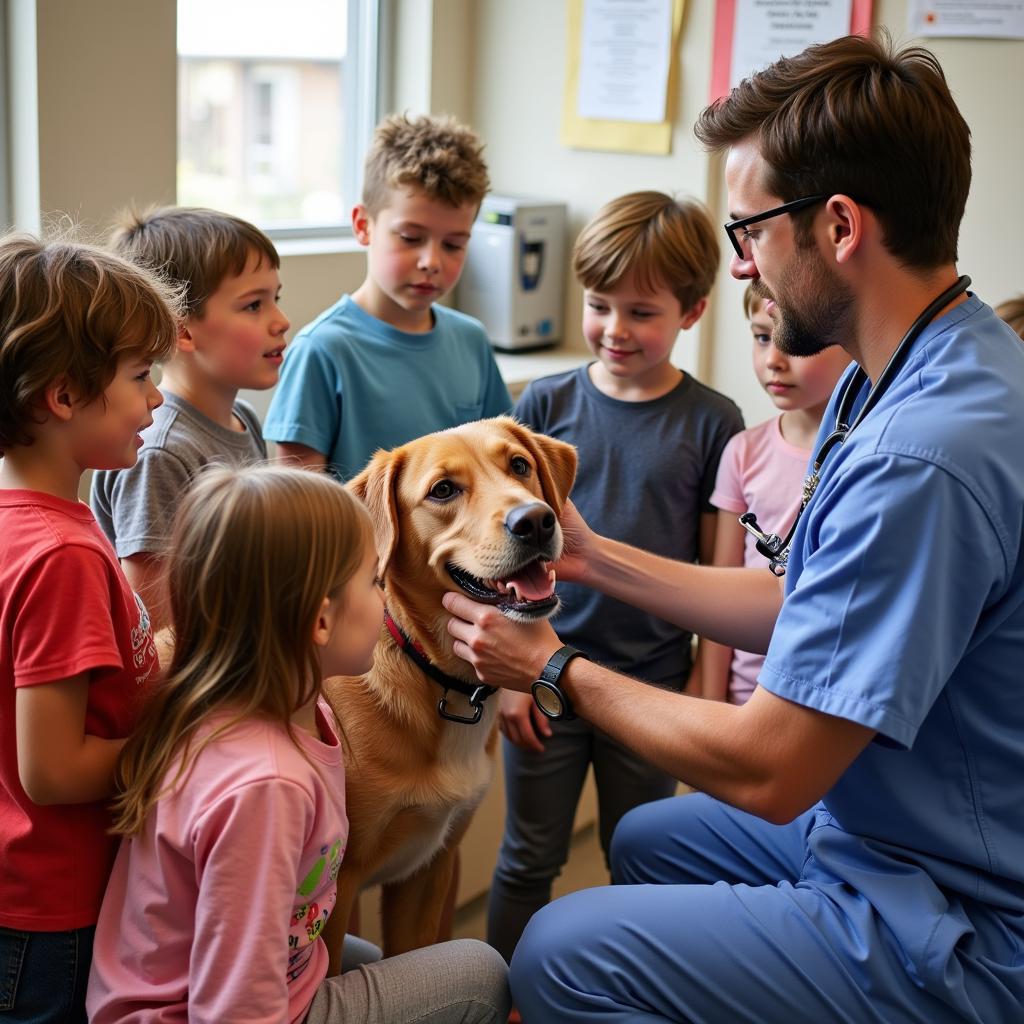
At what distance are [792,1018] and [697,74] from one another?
214 centimetres

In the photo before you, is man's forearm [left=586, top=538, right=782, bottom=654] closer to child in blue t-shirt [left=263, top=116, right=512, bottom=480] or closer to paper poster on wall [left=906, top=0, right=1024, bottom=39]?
child in blue t-shirt [left=263, top=116, right=512, bottom=480]

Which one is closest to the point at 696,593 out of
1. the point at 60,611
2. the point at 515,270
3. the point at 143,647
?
the point at 143,647

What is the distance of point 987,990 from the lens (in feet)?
4.11

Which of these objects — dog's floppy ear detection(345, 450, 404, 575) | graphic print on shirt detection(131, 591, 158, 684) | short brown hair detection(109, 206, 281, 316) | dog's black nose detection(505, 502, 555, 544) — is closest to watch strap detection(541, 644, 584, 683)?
dog's black nose detection(505, 502, 555, 544)

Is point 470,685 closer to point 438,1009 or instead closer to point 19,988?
point 438,1009

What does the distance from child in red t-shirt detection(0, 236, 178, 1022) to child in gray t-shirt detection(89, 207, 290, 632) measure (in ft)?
1.19

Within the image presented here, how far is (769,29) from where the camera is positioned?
2.61m

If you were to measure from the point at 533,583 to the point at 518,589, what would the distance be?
2cm

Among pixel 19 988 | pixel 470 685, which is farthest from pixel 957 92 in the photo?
pixel 19 988

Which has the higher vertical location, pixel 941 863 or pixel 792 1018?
pixel 941 863

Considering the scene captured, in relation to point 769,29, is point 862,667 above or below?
below

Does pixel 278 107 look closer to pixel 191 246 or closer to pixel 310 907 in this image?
pixel 191 246

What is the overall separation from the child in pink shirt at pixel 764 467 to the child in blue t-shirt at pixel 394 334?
51 cm

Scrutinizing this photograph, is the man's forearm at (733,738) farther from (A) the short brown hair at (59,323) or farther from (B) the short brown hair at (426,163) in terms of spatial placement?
(B) the short brown hair at (426,163)
